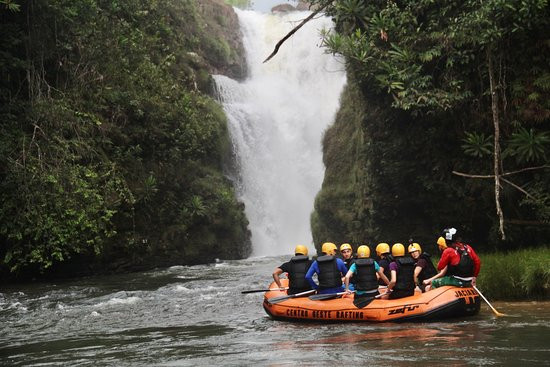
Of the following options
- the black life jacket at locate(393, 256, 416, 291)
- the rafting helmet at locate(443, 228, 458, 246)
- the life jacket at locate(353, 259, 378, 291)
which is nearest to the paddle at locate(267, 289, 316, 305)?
the life jacket at locate(353, 259, 378, 291)

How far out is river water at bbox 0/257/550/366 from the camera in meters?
7.26

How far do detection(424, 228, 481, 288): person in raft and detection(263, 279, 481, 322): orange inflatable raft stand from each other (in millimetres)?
194

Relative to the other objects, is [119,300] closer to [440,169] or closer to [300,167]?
[440,169]

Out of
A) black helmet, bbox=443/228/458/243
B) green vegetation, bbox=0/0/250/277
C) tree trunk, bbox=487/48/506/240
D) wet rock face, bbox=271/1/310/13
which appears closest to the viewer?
black helmet, bbox=443/228/458/243

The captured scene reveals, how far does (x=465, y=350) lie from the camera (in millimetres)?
7242

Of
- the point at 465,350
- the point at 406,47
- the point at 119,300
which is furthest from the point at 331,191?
the point at 465,350

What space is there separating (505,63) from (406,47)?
2089 mm

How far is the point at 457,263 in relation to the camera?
9.93 meters

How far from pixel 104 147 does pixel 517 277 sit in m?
12.0

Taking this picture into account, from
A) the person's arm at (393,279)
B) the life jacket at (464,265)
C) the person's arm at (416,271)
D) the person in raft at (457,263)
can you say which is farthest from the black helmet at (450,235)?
the person's arm at (393,279)

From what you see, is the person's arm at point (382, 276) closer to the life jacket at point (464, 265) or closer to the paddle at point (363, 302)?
the paddle at point (363, 302)

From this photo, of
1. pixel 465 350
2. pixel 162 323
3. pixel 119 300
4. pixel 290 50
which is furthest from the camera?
pixel 290 50

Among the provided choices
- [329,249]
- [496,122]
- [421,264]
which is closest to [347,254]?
[329,249]

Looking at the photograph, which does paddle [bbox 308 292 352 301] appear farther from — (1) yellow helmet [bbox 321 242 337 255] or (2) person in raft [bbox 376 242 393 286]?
(2) person in raft [bbox 376 242 393 286]
